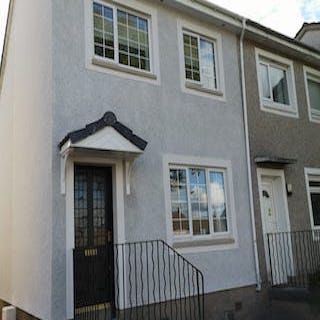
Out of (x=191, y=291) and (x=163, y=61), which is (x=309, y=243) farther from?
(x=163, y=61)

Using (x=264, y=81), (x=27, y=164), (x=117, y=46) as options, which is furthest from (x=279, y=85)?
(x=27, y=164)

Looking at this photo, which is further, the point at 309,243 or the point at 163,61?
the point at 309,243

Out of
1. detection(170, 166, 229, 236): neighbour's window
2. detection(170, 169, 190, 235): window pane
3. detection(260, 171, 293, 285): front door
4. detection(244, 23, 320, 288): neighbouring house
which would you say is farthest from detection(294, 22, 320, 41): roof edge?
detection(170, 169, 190, 235): window pane

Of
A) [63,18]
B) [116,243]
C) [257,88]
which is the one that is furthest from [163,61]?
[116,243]

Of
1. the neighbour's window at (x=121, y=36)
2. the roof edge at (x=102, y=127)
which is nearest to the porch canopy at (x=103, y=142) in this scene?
the roof edge at (x=102, y=127)

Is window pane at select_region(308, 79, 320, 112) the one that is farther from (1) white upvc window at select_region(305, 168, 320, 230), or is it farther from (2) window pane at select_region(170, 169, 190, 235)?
(2) window pane at select_region(170, 169, 190, 235)

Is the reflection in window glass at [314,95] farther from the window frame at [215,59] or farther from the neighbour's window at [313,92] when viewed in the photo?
the window frame at [215,59]

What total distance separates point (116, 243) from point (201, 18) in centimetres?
550

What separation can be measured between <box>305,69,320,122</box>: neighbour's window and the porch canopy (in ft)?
23.4

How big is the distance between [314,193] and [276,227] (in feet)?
6.83

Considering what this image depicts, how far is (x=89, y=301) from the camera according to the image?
6.58 metres

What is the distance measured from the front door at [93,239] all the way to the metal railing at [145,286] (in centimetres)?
2

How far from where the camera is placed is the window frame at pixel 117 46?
7.30m

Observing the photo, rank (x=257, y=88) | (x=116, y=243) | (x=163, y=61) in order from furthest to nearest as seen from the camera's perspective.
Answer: (x=257, y=88), (x=163, y=61), (x=116, y=243)
